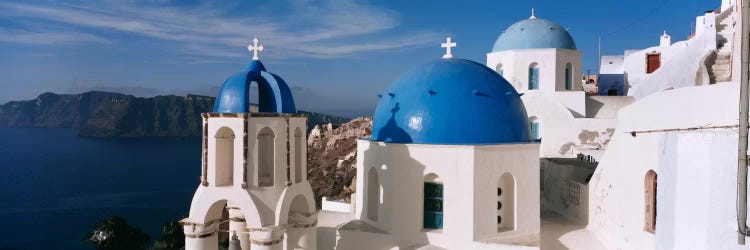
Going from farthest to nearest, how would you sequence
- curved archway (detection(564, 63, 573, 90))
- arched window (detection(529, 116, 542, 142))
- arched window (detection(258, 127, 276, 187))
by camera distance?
curved archway (detection(564, 63, 573, 90))
arched window (detection(529, 116, 542, 142))
arched window (detection(258, 127, 276, 187))

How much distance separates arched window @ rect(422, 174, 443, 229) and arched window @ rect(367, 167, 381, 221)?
1073 millimetres

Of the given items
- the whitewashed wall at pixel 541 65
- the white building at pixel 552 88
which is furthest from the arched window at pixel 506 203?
the whitewashed wall at pixel 541 65

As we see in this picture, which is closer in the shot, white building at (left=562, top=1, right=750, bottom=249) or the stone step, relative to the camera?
white building at (left=562, top=1, right=750, bottom=249)

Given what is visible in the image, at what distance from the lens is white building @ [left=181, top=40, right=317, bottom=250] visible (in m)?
7.52

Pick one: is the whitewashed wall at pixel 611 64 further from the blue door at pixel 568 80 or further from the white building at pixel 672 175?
the white building at pixel 672 175

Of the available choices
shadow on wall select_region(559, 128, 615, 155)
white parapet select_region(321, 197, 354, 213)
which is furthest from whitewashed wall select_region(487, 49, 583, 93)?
white parapet select_region(321, 197, 354, 213)

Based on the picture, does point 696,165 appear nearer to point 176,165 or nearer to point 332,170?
point 332,170

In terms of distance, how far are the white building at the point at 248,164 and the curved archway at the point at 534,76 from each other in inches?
435

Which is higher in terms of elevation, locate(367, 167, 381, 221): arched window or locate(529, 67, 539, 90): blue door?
locate(529, 67, 539, 90): blue door

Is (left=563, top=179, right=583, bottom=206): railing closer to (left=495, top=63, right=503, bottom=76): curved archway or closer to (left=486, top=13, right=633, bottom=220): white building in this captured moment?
(left=486, top=13, right=633, bottom=220): white building

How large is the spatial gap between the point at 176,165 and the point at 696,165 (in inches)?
3120

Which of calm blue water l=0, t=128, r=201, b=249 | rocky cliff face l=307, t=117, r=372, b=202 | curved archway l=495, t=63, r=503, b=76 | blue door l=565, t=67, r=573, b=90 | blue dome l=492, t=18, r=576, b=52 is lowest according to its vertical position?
calm blue water l=0, t=128, r=201, b=249

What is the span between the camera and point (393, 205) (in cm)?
930

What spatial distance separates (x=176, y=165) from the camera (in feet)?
253
